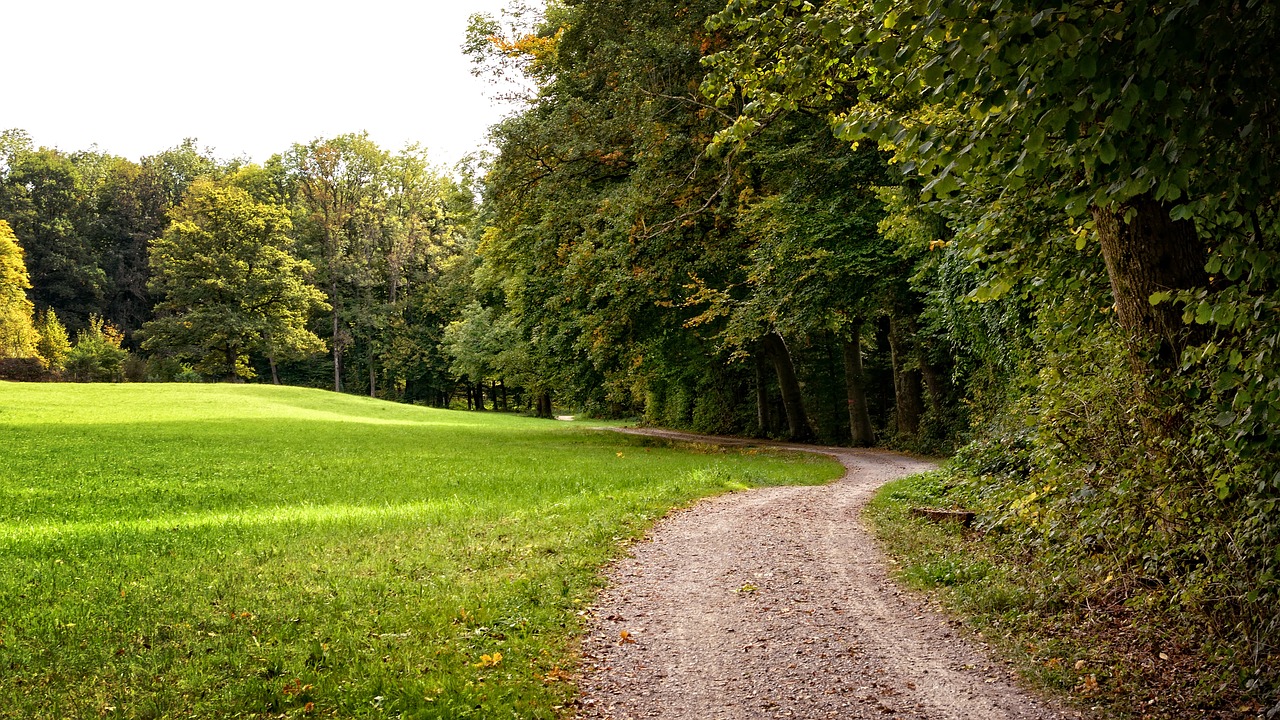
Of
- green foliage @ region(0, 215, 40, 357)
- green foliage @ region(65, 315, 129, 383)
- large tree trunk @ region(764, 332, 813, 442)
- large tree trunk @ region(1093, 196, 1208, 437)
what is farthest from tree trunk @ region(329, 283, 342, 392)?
large tree trunk @ region(1093, 196, 1208, 437)

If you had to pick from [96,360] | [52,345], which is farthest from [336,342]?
[52,345]

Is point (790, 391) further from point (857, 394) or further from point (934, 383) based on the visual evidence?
point (934, 383)

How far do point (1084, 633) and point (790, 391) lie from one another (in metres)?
22.3

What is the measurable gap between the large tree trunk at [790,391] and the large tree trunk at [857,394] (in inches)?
91.2

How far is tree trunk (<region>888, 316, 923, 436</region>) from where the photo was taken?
2267cm

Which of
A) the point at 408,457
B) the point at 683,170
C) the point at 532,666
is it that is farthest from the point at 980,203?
the point at 408,457

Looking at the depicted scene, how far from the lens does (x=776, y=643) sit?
6293 mm

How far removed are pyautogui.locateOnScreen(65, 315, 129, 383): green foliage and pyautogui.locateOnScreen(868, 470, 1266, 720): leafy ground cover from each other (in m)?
56.3

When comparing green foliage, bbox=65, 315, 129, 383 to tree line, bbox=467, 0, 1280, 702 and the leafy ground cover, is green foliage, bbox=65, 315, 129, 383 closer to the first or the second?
tree line, bbox=467, 0, 1280, 702

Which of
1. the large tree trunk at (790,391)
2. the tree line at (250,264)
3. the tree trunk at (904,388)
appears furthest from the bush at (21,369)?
the tree trunk at (904,388)

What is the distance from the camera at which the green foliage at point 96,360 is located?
163 ft

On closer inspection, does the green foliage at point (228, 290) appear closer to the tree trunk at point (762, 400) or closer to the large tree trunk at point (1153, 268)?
the tree trunk at point (762, 400)

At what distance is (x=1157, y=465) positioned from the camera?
5469 millimetres

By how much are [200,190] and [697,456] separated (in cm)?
5283
